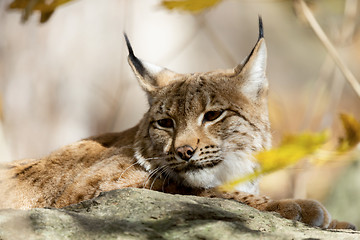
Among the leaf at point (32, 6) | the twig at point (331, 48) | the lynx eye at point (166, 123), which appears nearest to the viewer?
the twig at point (331, 48)

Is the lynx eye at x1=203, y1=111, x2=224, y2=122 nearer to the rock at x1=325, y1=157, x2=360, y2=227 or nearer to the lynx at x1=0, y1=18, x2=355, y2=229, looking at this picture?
the lynx at x1=0, y1=18, x2=355, y2=229

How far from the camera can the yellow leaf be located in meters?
2.86

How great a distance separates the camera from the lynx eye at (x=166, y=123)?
431cm

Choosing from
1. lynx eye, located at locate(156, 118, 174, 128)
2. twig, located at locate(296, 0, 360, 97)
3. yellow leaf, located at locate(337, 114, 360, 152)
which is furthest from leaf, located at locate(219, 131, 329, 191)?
lynx eye, located at locate(156, 118, 174, 128)

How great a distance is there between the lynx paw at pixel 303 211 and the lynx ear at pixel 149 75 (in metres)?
1.59

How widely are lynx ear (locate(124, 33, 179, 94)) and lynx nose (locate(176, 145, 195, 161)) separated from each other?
913mm

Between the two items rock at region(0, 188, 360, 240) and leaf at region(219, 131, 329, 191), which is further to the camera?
rock at region(0, 188, 360, 240)

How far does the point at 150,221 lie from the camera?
110 inches

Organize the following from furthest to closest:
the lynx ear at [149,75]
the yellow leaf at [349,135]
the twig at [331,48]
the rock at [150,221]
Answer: the lynx ear at [149,75], the twig at [331,48], the yellow leaf at [349,135], the rock at [150,221]

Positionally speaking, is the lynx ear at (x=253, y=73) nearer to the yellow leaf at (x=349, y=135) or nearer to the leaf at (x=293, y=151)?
the yellow leaf at (x=349, y=135)

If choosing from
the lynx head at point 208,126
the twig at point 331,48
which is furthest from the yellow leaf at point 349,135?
the lynx head at point 208,126

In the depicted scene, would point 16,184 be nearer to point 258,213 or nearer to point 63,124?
point 258,213

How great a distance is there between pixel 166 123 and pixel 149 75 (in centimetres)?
66

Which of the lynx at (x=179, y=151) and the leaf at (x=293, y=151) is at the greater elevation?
the leaf at (x=293, y=151)
